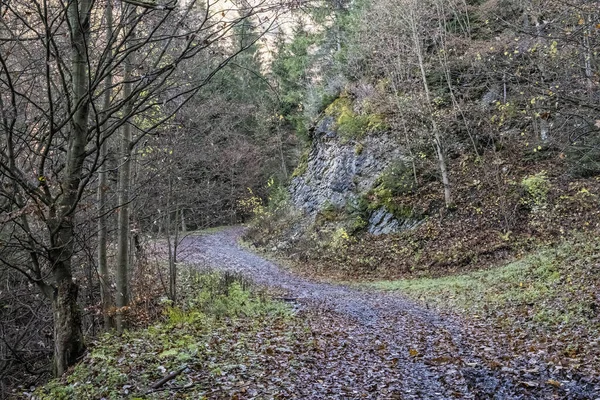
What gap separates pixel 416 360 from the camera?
6.43 m

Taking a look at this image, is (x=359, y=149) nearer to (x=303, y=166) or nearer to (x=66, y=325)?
(x=303, y=166)

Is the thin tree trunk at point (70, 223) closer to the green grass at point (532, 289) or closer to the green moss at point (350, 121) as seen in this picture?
the green grass at point (532, 289)

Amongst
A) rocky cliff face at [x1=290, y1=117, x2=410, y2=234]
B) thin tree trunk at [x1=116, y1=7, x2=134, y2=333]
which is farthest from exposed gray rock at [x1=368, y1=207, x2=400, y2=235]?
thin tree trunk at [x1=116, y1=7, x2=134, y2=333]

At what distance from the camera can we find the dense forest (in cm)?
411

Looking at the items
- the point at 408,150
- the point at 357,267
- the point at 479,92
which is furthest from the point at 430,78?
the point at 357,267

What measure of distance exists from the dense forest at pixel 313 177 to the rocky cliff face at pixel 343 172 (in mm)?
116

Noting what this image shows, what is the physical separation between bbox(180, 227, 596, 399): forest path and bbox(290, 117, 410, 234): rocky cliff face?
775 cm

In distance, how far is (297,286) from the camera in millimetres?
14875

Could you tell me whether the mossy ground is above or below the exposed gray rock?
below

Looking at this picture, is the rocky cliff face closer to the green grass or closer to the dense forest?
the dense forest

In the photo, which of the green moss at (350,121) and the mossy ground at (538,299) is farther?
the green moss at (350,121)

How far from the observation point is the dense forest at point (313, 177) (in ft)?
13.5

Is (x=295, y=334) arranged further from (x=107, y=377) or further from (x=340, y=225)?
(x=340, y=225)

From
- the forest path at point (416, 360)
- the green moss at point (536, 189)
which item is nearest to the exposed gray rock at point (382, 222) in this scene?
the green moss at point (536, 189)
